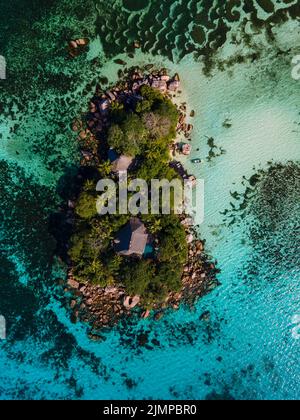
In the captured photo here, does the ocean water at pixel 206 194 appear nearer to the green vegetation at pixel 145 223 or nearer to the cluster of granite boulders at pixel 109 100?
the cluster of granite boulders at pixel 109 100

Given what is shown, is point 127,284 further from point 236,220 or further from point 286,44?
point 286,44

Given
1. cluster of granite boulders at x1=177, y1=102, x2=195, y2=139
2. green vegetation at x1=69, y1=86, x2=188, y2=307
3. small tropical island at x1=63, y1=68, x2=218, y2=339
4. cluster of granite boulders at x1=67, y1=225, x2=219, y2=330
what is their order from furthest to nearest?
cluster of granite boulders at x1=67, y1=225, x2=219, y2=330 → cluster of granite boulders at x1=177, y1=102, x2=195, y2=139 → small tropical island at x1=63, y1=68, x2=218, y2=339 → green vegetation at x1=69, y1=86, x2=188, y2=307

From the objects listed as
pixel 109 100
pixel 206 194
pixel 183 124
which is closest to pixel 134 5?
pixel 109 100

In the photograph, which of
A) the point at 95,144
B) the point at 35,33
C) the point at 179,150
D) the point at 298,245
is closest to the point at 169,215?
the point at 179,150

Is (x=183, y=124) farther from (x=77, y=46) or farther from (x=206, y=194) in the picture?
(x=77, y=46)

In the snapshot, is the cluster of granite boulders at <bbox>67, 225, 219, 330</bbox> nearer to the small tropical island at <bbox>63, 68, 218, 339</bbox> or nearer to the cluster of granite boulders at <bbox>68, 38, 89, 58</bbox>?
the small tropical island at <bbox>63, 68, 218, 339</bbox>

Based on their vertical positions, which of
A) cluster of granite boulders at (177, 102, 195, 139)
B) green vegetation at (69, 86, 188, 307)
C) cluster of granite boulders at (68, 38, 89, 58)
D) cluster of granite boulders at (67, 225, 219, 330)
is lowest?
cluster of granite boulders at (67, 225, 219, 330)

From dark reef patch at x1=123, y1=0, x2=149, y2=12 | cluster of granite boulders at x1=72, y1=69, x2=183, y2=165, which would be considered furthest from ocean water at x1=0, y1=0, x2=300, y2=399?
cluster of granite boulders at x1=72, y1=69, x2=183, y2=165
